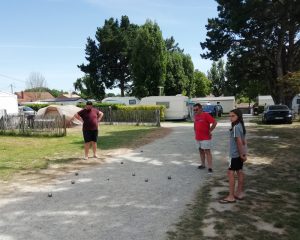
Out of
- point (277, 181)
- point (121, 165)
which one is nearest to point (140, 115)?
point (121, 165)

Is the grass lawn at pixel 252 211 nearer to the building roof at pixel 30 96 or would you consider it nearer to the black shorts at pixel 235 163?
the black shorts at pixel 235 163

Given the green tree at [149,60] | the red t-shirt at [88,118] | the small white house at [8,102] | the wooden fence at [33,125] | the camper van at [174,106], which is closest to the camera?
the red t-shirt at [88,118]

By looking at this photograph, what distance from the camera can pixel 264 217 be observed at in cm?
557

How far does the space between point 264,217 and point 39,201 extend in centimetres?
363

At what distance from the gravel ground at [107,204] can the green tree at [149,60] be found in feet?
115

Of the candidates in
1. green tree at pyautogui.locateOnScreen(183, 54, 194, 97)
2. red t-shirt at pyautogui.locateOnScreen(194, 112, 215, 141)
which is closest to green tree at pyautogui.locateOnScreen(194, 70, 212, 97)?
green tree at pyautogui.locateOnScreen(183, 54, 194, 97)

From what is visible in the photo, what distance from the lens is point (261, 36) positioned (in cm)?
3186

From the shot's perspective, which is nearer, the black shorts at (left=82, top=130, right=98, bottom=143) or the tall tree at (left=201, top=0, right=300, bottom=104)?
the black shorts at (left=82, top=130, right=98, bottom=143)

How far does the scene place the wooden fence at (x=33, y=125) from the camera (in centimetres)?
1842

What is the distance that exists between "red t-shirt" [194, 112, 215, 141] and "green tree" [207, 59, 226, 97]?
80367mm

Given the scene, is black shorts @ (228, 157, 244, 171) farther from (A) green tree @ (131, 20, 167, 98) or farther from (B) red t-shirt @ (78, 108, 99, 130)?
(A) green tree @ (131, 20, 167, 98)

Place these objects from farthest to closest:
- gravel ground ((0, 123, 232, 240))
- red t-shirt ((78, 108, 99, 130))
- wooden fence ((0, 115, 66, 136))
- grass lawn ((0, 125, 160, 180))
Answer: wooden fence ((0, 115, 66, 136)) < red t-shirt ((78, 108, 99, 130)) < grass lawn ((0, 125, 160, 180)) < gravel ground ((0, 123, 232, 240))

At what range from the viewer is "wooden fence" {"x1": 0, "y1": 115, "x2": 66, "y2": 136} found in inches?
725

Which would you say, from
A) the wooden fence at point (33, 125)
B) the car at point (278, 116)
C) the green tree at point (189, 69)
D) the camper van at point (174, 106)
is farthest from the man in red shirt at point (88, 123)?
the green tree at point (189, 69)
